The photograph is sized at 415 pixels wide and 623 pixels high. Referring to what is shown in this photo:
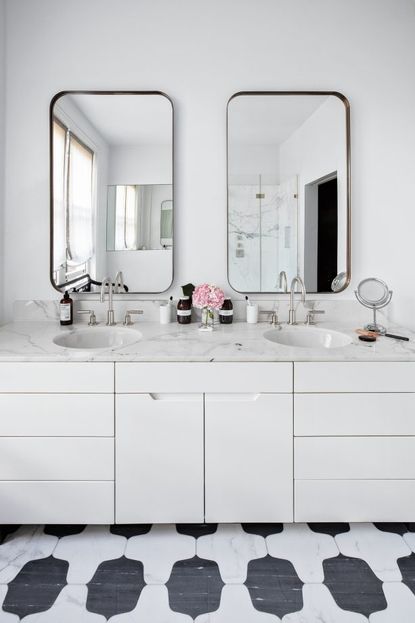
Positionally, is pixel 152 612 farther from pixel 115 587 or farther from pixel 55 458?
pixel 55 458

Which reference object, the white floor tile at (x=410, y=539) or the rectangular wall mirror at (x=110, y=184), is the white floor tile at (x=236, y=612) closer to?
the white floor tile at (x=410, y=539)

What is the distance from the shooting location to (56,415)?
1692 mm

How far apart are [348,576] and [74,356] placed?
4.33ft

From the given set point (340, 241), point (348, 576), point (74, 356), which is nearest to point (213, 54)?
point (340, 241)

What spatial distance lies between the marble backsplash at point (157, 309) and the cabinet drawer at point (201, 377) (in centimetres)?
65

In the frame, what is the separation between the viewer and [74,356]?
168 centimetres

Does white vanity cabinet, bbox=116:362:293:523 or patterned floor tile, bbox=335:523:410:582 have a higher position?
white vanity cabinet, bbox=116:362:293:523

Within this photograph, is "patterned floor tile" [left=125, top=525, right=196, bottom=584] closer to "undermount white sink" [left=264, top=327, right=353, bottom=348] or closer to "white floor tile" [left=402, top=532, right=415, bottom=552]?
"white floor tile" [left=402, top=532, right=415, bottom=552]

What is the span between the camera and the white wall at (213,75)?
2.23 meters

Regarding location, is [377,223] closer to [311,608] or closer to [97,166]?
[97,166]

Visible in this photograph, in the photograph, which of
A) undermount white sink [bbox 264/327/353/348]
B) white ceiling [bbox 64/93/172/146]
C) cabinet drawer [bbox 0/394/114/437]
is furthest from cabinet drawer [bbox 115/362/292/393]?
white ceiling [bbox 64/93/172/146]

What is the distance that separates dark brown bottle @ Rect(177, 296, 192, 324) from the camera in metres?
2.22

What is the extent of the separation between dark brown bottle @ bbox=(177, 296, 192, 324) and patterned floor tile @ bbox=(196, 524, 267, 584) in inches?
38.8

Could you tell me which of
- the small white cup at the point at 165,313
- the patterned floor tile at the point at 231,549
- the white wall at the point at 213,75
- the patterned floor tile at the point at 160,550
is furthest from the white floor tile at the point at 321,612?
the white wall at the point at 213,75
